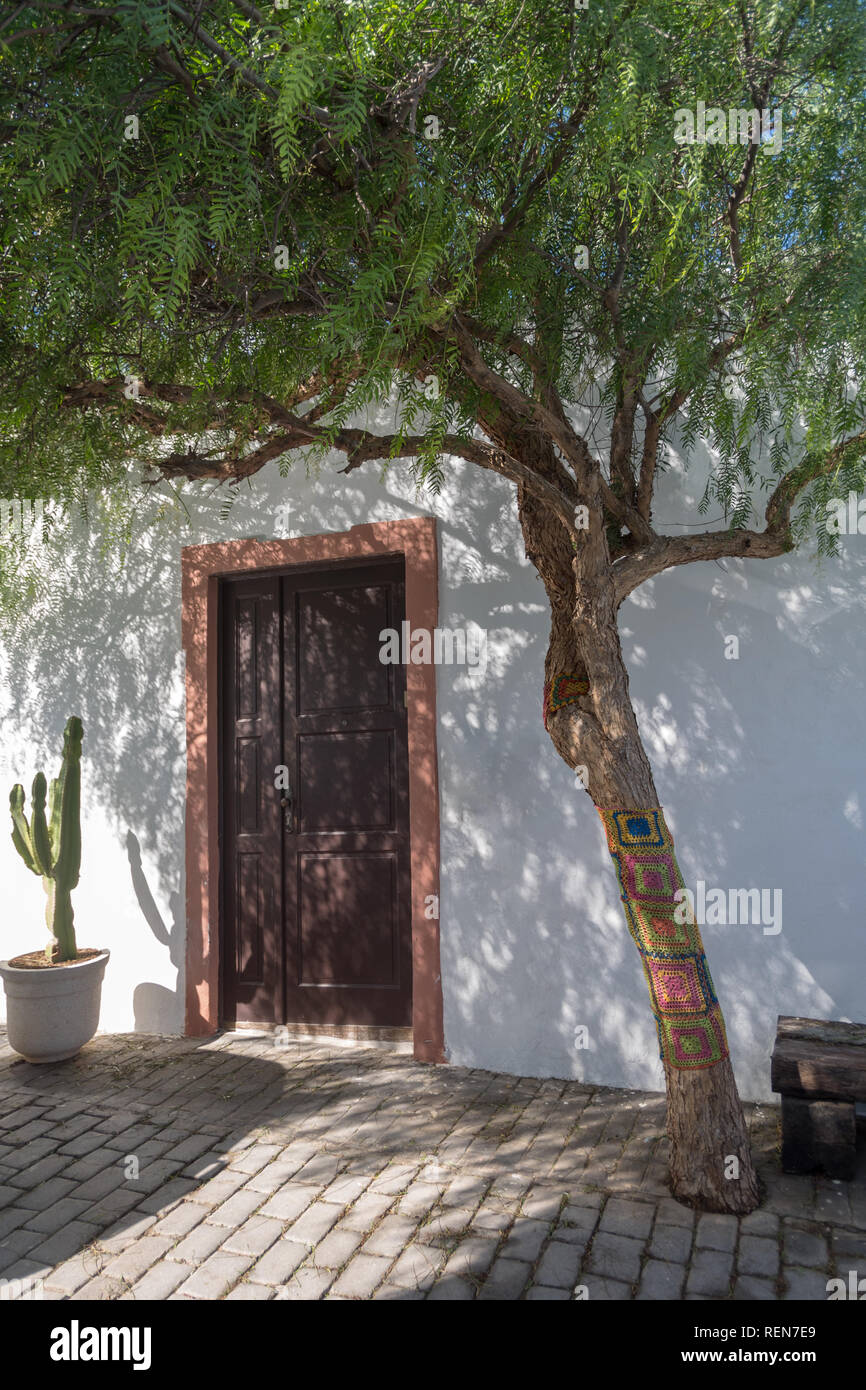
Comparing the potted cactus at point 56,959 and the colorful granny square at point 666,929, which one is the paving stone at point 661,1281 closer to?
the colorful granny square at point 666,929

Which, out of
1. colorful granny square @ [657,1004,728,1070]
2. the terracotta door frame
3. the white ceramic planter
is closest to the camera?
colorful granny square @ [657,1004,728,1070]

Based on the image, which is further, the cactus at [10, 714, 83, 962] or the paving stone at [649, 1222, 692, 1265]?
the cactus at [10, 714, 83, 962]

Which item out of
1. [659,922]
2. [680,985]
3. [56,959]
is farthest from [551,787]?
[56,959]

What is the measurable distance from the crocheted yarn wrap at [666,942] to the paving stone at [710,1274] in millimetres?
555

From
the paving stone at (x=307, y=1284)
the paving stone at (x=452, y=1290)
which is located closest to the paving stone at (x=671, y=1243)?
the paving stone at (x=452, y=1290)

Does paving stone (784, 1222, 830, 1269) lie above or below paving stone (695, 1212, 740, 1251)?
below

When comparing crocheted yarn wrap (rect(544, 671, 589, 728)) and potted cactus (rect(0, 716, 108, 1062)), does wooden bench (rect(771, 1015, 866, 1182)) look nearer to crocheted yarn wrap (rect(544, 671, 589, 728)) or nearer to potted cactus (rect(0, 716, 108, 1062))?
crocheted yarn wrap (rect(544, 671, 589, 728))

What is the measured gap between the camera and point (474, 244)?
2.38 m

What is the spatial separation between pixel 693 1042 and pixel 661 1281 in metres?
0.72

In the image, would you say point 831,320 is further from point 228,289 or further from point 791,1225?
point 791,1225

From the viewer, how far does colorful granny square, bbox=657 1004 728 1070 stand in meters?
3.26

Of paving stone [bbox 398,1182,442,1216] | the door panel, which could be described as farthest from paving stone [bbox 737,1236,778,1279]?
the door panel

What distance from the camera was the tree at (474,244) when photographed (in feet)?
6.23

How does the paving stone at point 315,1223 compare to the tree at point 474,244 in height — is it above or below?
below
